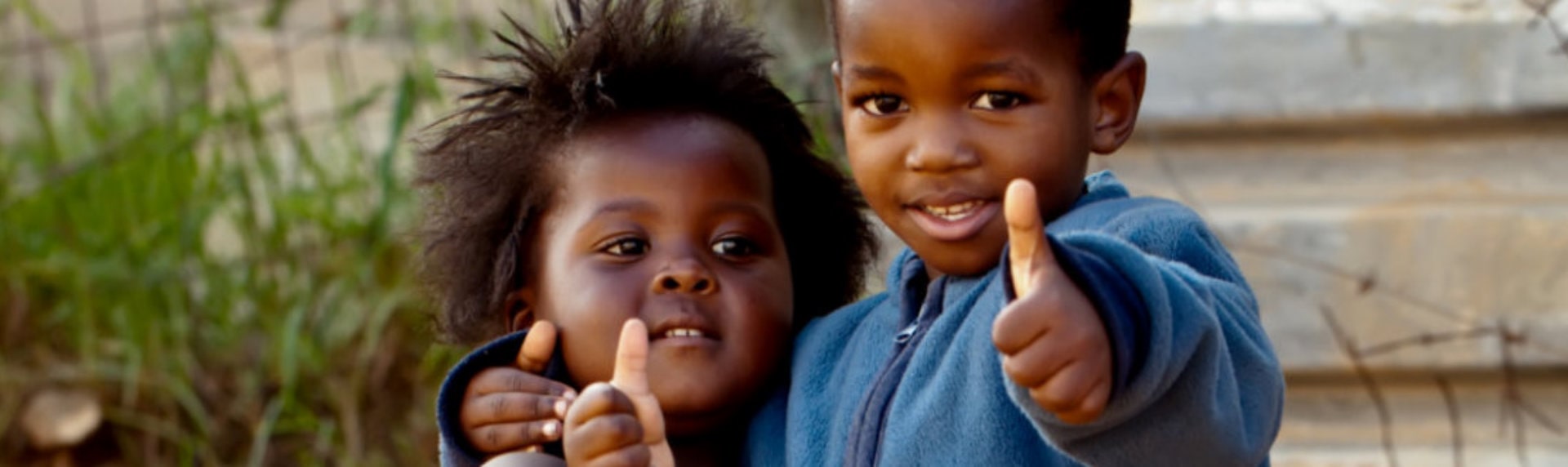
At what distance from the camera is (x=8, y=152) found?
15.6 feet

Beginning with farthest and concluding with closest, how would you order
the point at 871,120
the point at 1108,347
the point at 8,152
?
the point at 8,152 → the point at 871,120 → the point at 1108,347

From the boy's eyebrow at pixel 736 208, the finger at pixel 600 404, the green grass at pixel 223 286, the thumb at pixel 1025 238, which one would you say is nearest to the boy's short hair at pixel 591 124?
the boy's eyebrow at pixel 736 208

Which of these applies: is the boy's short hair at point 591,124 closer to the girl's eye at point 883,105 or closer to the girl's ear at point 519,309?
the girl's ear at point 519,309

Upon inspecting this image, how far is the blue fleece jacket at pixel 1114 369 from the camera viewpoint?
5.18 ft

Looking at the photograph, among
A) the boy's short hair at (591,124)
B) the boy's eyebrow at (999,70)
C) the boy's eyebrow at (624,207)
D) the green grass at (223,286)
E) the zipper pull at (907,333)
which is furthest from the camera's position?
the green grass at (223,286)

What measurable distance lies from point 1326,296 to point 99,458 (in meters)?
2.53

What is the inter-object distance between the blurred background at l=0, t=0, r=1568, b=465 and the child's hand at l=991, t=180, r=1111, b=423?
1.20 metres

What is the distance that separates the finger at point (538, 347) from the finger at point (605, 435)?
1.16 feet

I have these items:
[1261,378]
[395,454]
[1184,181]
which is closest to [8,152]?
[395,454]

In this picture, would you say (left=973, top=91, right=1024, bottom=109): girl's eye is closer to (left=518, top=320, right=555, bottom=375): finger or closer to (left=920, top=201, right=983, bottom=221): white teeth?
(left=920, top=201, right=983, bottom=221): white teeth

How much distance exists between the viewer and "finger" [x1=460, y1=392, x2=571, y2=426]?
2.25 meters

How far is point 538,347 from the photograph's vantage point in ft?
7.54

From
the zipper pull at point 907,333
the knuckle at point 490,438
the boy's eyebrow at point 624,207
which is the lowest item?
the knuckle at point 490,438

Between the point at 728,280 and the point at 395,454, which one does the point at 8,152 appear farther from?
the point at 728,280
